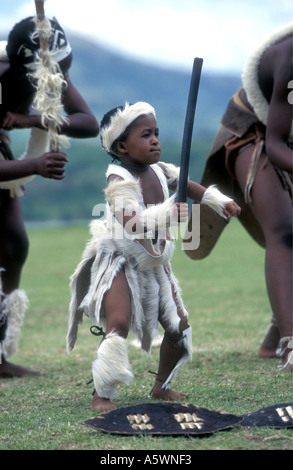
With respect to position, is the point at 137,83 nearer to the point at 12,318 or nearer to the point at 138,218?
the point at 12,318

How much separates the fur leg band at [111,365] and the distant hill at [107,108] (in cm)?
1744

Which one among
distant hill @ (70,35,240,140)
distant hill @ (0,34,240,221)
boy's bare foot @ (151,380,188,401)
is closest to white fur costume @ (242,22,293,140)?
boy's bare foot @ (151,380,188,401)

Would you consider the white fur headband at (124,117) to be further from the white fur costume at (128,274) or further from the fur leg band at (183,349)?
the fur leg band at (183,349)

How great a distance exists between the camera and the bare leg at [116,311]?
331 cm

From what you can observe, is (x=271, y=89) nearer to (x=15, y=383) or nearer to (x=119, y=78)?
(x=15, y=383)

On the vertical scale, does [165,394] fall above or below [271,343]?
above

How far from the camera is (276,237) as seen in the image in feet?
14.5

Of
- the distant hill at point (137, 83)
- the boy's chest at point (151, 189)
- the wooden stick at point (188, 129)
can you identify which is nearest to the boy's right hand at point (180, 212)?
the wooden stick at point (188, 129)

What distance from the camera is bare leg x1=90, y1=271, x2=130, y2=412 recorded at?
331cm

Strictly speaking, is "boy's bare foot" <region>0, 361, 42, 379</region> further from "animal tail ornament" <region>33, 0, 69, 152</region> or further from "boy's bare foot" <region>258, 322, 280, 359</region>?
"animal tail ornament" <region>33, 0, 69, 152</region>

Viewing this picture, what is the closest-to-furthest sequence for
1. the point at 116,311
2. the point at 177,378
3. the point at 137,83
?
the point at 116,311, the point at 177,378, the point at 137,83

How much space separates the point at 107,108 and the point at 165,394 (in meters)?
22.5

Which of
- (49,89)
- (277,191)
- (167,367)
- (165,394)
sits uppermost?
(49,89)

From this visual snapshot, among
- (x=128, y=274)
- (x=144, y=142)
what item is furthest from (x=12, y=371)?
(x=144, y=142)
